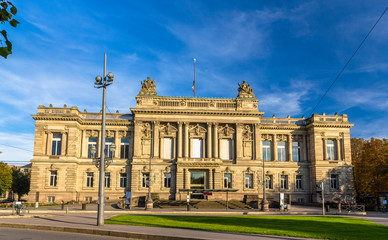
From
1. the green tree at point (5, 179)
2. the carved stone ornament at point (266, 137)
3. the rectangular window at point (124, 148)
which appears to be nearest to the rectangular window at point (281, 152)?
the carved stone ornament at point (266, 137)

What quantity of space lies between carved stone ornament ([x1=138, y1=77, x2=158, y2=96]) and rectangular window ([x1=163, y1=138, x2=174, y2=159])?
29.7ft

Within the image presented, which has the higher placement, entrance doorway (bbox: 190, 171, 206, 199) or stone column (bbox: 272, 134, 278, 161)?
stone column (bbox: 272, 134, 278, 161)

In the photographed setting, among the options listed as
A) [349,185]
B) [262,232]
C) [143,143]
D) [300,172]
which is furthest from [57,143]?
[349,185]

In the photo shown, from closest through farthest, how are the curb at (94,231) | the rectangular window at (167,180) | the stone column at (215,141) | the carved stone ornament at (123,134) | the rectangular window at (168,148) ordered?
1. the curb at (94,231)
2. the rectangular window at (167,180)
3. the stone column at (215,141)
4. the rectangular window at (168,148)
5. the carved stone ornament at (123,134)

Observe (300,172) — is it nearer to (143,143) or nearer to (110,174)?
(143,143)

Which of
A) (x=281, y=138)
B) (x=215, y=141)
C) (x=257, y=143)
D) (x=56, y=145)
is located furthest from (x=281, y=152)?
(x=56, y=145)

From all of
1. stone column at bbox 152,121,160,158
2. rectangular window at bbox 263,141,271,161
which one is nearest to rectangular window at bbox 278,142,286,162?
rectangular window at bbox 263,141,271,161

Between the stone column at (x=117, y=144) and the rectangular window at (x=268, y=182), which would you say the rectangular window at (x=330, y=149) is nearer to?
the rectangular window at (x=268, y=182)

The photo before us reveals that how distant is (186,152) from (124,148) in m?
12.2

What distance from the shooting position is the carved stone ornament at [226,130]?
64625mm

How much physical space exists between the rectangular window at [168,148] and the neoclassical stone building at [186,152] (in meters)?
0.19

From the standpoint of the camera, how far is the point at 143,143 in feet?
208

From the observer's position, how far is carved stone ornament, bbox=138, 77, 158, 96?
64.2m

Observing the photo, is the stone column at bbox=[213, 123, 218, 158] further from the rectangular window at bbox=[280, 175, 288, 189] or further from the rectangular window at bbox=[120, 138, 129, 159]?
the rectangular window at bbox=[120, 138, 129, 159]
